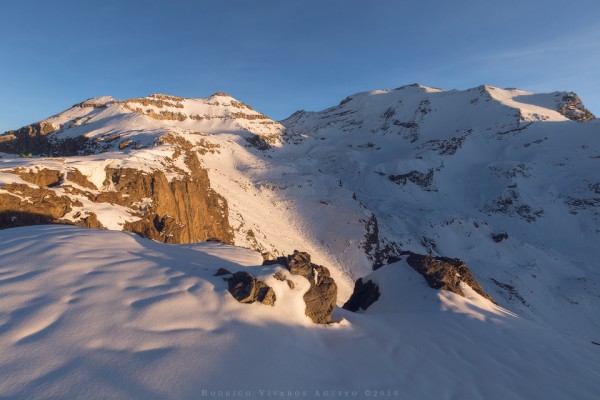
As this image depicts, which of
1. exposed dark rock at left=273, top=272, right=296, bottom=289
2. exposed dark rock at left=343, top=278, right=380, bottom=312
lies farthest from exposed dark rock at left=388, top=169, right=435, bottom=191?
exposed dark rock at left=273, top=272, right=296, bottom=289

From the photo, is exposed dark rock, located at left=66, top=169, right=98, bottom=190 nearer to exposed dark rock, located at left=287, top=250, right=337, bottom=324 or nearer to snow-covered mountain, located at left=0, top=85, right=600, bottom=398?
snow-covered mountain, located at left=0, top=85, right=600, bottom=398

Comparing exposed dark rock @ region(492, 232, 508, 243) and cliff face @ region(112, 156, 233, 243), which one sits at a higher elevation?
cliff face @ region(112, 156, 233, 243)

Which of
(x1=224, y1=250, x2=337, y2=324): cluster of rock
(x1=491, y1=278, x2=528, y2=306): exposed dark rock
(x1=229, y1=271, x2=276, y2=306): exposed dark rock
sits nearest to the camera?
(x1=229, y1=271, x2=276, y2=306): exposed dark rock

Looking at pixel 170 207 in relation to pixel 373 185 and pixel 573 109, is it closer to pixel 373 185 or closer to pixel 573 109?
pixel 373 185

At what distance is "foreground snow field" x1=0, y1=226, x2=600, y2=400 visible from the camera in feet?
14.7

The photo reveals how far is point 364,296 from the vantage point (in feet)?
44.2

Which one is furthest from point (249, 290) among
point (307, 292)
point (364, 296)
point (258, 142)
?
point (258, 142)

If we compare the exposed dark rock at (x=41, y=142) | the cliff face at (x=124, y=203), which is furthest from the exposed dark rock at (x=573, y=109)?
the exposed dark rock at (x=41, y=142)

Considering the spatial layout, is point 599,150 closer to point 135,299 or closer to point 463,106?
point 463,106

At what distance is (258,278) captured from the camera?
755 cm

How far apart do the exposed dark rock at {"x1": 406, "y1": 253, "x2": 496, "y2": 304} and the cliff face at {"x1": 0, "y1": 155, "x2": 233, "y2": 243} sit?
14164 millimetres

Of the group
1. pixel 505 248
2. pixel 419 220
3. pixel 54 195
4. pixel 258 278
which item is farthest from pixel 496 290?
pixel 54 195

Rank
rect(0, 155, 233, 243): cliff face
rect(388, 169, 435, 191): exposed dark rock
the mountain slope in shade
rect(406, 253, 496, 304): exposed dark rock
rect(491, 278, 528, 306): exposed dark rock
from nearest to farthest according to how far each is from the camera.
A: rect(406, 253, 496, 304): exposed dark rock, rect(0, 155, 233, 243): cliff face, the mountain slope in shade, rect(491, 278, 528, 306): exposed dark rock, rect(388, 169, 435, 191): exposed dark rock

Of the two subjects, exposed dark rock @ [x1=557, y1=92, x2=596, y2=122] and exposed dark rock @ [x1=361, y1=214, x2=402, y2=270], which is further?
exposed dark rock @ [x1=557, y1=92, x2=596, y2=122]
